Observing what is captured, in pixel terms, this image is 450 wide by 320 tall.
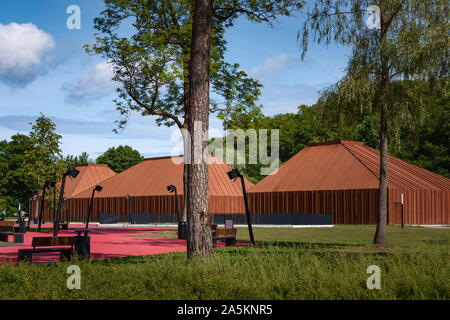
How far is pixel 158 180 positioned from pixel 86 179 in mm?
15974

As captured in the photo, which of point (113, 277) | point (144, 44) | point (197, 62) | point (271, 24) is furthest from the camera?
point (144, 44)

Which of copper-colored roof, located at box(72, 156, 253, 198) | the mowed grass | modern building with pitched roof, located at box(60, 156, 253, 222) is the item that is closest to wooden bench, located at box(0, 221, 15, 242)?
the mowed grass

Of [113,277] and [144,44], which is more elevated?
[144,44]

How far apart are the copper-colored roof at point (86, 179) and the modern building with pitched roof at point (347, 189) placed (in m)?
27.2

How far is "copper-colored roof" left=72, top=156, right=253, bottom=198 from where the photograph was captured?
58.2m

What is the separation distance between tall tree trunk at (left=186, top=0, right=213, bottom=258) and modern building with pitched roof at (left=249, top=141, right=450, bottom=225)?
113ft

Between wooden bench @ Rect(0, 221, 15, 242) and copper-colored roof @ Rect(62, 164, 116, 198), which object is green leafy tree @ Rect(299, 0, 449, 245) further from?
copper-colored roof @ Rect(62, 164, 116, 198)

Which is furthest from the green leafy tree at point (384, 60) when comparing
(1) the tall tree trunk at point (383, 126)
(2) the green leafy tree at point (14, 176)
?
Result: (2) the green leafy tree at point (14, 176)

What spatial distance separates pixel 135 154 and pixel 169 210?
5229 cm

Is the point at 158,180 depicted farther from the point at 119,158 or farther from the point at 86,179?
the point at 119,158

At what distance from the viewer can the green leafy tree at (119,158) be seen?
104 m
